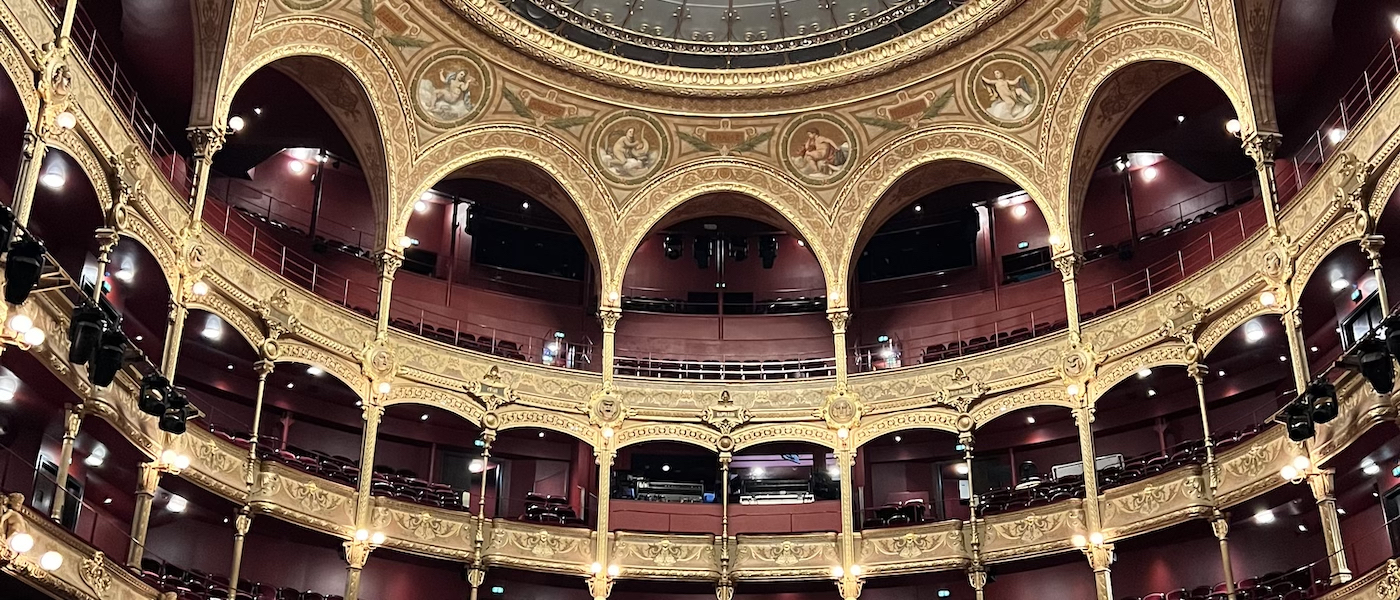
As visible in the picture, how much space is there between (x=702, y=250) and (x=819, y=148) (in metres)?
5.78

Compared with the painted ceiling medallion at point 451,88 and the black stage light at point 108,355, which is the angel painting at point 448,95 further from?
the black stage light at point 108,355

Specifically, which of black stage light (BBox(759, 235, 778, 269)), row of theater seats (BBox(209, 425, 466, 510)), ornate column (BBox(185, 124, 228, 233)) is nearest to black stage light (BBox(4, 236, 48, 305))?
ornate column (BBox(185, 124, 228, 233))

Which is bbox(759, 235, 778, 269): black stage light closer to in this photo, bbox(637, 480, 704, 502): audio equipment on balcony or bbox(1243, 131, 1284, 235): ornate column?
bbox(637, 480, 704, 502): audio equipment on balcony

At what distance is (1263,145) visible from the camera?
25.2 meters

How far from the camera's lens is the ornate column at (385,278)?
29253mm

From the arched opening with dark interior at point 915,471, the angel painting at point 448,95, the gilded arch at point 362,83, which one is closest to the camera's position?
the gilded arch at point 362,83

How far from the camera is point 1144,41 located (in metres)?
27.5

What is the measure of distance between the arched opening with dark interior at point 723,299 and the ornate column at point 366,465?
25.7ft

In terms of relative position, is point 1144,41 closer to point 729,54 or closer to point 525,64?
point 729,54

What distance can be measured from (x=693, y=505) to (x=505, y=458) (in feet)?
18.3

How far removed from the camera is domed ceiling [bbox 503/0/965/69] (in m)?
31.0

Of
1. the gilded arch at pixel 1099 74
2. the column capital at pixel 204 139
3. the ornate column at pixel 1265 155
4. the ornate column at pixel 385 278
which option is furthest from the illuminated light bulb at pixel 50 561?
the ornate column at pixel 1265 155

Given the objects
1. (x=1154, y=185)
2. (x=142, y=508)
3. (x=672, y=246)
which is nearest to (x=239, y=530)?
(x=142, y=508)

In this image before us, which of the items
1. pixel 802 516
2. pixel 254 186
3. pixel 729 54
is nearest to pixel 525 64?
pixel 729 54
